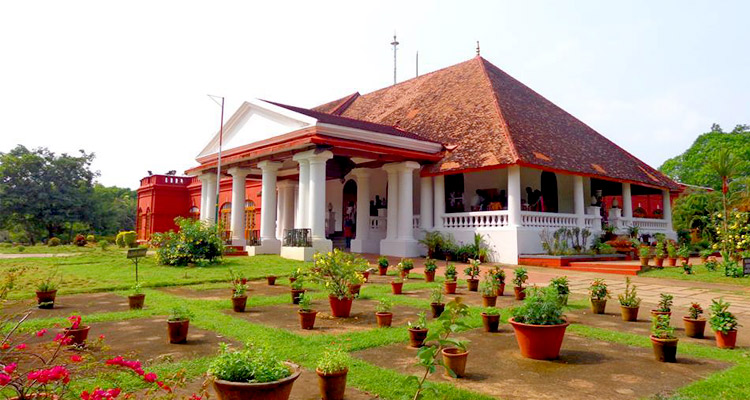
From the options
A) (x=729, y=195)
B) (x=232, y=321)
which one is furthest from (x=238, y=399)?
(x=729, y=195)

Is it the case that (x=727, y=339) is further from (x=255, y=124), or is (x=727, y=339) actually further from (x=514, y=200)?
(x=255, y=124)

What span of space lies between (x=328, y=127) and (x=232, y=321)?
10.7m

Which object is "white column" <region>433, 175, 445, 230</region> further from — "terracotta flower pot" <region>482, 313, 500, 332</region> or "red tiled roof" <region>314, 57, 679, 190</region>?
"terracotta flower pot" <region>482, 313, 500, 332</region>

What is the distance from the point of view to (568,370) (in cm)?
455

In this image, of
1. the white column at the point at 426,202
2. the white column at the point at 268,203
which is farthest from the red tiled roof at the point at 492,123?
the white column at the point at 268,203

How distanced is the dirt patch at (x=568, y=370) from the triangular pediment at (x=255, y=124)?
12.5 meters

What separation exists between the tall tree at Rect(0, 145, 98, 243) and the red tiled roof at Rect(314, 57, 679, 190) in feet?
67.1

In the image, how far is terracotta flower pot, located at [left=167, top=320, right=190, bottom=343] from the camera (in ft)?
17.5

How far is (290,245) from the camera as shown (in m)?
17.0

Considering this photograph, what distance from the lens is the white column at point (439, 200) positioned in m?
18.9

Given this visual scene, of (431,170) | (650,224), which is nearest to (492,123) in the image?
(431,170)

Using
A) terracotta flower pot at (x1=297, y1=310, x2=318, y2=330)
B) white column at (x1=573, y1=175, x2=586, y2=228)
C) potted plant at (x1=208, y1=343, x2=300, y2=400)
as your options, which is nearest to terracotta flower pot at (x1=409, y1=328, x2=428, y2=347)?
terracotta flower pot at (x1=297, y1=310, x2=318, y2=330)

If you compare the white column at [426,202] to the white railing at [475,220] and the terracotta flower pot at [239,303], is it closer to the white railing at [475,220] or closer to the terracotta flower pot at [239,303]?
the white railing at [475,220]

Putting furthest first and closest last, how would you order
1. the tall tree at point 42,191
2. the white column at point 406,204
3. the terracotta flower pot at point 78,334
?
the tall tree at point 42,191
the white column at point 406,204
the terracotta flower pot at point 78,334
